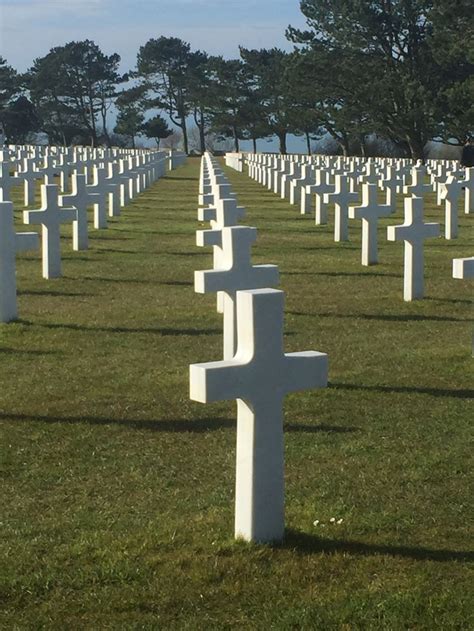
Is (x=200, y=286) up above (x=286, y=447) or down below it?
above

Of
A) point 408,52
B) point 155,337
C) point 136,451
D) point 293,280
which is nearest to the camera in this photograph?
point 136,451

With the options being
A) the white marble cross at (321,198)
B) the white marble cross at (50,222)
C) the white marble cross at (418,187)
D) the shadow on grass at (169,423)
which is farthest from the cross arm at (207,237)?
the white marble cross at (418,187)

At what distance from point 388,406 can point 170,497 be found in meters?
2.09

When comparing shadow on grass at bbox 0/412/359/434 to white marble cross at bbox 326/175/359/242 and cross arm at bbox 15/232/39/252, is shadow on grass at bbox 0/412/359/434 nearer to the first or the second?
cross arm at bbox 15/232/39/252

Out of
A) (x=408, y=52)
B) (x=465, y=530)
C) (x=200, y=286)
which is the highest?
(x=408, y=52)

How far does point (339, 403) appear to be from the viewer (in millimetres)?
7422

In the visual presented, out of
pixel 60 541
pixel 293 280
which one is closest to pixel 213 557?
pixel 60 541

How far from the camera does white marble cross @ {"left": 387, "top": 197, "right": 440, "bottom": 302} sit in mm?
11414

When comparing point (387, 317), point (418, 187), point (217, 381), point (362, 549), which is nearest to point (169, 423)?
point (362, 549)

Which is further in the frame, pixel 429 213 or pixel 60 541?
pixel 429 213

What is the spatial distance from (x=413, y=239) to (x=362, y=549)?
22.4ft

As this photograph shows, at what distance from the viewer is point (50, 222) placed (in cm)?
1318

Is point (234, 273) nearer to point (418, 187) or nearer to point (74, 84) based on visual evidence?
point (418, 187)

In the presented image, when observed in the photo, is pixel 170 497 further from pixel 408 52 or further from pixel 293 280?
pixel 408 52
